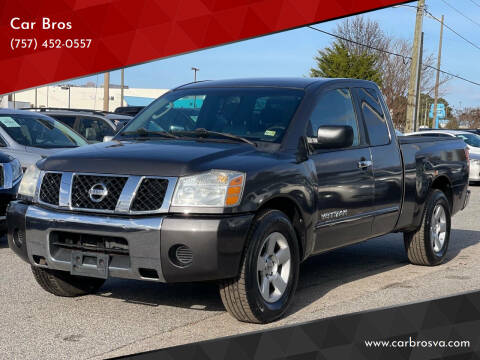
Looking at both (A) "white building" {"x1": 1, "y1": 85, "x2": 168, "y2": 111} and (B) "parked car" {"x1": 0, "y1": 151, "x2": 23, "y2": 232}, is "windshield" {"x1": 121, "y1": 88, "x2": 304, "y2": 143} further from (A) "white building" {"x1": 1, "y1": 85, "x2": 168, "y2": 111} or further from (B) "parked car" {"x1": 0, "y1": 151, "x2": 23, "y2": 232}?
(A) "white building" {"x1": 1, "y1": 85, "x2": 168, "y2": 111}

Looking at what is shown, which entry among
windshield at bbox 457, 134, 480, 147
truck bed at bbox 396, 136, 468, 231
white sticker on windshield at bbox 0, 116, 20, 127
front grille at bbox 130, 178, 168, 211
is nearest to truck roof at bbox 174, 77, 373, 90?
truck bed at bbox 396, 136, 468, 231

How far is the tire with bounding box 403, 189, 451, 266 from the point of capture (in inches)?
331

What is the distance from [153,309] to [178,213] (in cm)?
115

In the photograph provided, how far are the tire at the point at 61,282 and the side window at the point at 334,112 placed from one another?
225cm

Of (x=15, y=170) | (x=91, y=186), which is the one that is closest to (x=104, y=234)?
(x=91, y=186)

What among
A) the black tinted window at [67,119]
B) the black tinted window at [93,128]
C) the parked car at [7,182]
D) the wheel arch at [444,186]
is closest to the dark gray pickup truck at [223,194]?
the wheel arch at [444,186]

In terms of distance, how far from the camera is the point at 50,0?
918 inches

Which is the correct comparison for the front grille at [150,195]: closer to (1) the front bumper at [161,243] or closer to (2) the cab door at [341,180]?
(1) the front bumper at [161,243]

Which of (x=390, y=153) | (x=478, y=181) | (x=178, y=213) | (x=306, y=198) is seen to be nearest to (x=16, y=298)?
(x=178, y=213)

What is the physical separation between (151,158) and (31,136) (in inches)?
239

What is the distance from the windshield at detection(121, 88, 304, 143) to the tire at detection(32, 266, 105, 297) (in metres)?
1.32

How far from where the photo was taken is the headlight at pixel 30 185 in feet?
20.0

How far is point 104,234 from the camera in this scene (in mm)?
5496

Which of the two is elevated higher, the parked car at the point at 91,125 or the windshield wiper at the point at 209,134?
the windshield wiper at the point at 209,134
